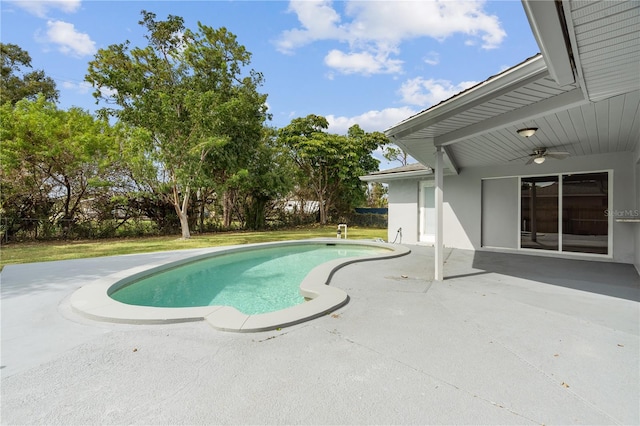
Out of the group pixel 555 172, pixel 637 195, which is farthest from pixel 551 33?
pixel 555 172

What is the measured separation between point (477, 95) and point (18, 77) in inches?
980

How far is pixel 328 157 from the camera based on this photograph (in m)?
20.2

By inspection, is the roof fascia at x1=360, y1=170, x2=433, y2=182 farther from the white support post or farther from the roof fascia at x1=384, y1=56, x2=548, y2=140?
the roof fascia at x1=384, y1=56, x2=548, y2=140

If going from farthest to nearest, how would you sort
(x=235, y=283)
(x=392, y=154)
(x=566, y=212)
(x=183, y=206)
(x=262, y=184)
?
(x=392, y=154)
(x=262, y=184)
(x=183, y=206)
(x=566, y=212)
(x=235, y=283)

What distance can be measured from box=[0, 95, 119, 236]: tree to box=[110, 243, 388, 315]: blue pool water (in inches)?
291

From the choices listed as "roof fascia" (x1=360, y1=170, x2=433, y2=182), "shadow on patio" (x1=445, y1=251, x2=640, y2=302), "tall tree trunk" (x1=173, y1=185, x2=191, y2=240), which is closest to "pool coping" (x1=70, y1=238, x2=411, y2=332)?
"shadow on patio" (x1=445, y1=251, x2=640, y2=302)

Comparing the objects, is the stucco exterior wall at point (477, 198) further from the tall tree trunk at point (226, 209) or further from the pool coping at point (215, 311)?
the tall tree trunk at point (226, 209)

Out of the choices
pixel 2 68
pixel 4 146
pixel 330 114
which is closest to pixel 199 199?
pixel 4 146

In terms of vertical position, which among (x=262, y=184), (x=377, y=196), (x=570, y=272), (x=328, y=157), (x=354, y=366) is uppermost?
(x=328, y=157)

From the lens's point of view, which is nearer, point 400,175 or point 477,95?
point 477,95

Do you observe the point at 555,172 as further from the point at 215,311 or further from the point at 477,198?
the point at 215,311

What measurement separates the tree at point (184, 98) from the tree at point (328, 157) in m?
3.64

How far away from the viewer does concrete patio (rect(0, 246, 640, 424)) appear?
185cm

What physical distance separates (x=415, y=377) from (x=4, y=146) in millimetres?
15079
